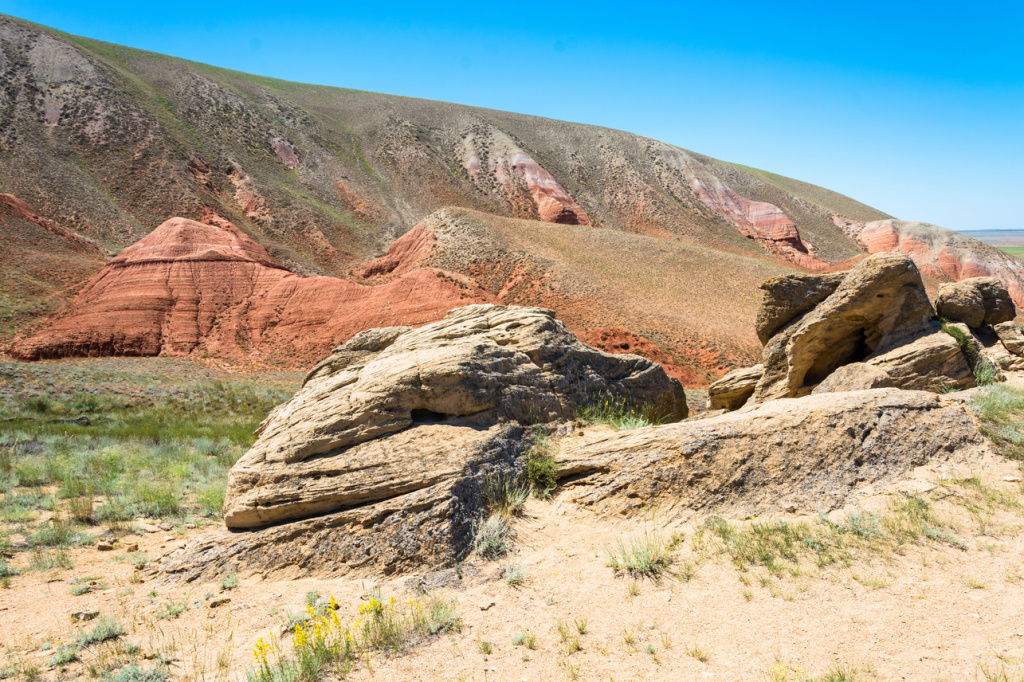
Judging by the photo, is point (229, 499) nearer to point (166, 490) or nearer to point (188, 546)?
point (188, 546)

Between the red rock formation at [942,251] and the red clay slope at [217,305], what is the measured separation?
5592cm

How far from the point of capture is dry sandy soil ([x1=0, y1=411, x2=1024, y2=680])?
3947 millimetres

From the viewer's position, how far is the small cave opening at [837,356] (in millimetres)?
11750

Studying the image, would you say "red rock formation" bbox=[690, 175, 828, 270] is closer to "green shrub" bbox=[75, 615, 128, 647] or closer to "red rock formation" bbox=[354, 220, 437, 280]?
"red rock formation" bbox=[354, 220, 437, 280]

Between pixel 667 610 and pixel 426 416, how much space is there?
358 centimetres

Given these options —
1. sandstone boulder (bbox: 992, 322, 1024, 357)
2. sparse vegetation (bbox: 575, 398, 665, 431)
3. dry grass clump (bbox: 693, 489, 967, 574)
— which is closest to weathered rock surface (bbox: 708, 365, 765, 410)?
sandstone boulder (bbox: 992, 322, 1024, 357)

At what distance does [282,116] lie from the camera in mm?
64875

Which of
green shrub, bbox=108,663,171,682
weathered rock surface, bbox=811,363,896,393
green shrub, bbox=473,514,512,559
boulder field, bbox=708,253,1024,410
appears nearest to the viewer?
green shrub, bbox=108,663,171,682

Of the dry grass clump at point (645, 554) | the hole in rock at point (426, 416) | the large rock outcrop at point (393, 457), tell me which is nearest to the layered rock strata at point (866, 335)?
the large rock outcrop at point (393, 457)

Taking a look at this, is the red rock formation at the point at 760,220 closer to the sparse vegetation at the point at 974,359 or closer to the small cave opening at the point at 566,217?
the small cave opening at the point at 566,217

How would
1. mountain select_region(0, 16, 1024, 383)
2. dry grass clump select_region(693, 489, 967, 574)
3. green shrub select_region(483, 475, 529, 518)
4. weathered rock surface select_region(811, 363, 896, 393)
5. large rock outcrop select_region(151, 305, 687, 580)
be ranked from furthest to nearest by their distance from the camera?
mountain select_region(0, 16, 1024, 383) → weathered rock surface select_region(811, 363, 896, 393) → green shrub select_region(483, 475, 529, 518) → large rock outcrop select_region(151, 305, 687, 580) → dry grass clump select_region(693, 489, 967, 574)

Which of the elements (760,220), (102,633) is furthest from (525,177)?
(102,633)

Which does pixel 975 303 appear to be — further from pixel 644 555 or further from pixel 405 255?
pixel 405 255

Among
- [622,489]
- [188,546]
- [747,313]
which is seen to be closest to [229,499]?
[188,546]
